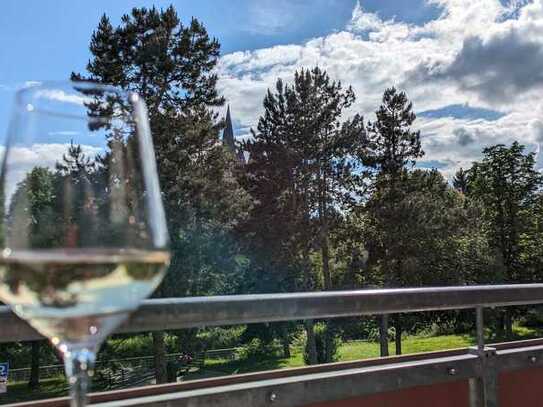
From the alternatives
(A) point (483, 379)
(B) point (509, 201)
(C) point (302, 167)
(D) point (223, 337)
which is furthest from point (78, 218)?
(B) point (509, 201)

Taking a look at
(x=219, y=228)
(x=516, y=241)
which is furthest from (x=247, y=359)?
(x=516, y=241)

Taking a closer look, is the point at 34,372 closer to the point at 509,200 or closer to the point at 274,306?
the point at 274,306

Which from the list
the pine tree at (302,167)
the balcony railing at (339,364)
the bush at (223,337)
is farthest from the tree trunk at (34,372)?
the pine tree at (302,167)

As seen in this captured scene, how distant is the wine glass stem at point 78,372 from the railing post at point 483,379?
2.02 m

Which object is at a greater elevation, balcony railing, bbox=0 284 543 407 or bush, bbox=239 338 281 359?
balcony railing, bbox=0 284 543 407

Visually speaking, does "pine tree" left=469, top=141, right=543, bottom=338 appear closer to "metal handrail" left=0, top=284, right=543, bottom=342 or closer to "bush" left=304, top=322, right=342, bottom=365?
"bush" left=304, top=322, right=342, bottom=365

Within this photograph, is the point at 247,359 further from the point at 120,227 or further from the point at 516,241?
the point at 120,227

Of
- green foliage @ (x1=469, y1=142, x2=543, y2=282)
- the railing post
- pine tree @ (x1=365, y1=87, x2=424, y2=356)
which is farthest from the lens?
green foliage @ (x1=469, y1=142, x2=543, y2=282)

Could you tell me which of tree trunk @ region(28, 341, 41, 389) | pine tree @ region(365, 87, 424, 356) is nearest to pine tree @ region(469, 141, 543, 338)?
pine tree @ region(365, 87, 424, 356)

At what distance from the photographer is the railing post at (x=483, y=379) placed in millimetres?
2547

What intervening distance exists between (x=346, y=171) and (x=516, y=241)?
34.2 ft

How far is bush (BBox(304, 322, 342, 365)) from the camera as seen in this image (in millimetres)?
23272

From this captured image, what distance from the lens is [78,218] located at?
0.87 m

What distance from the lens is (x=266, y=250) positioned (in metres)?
28.1
